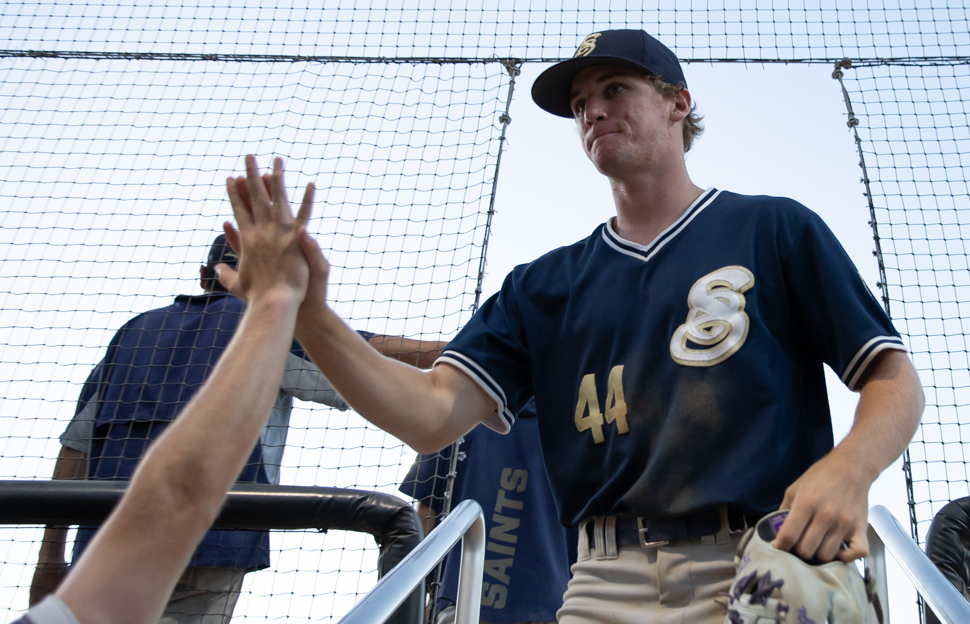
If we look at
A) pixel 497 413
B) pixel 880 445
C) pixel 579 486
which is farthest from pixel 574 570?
pixel 880 445

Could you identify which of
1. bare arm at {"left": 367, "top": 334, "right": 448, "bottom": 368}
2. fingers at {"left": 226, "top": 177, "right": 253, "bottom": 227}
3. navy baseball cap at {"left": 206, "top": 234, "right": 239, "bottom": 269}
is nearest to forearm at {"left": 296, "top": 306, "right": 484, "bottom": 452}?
fingers at {"left": 226, "top": 177, "right": 253, "bottom": 227}

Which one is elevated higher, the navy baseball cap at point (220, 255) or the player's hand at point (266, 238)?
the navy baseball cap at point (220, 255)

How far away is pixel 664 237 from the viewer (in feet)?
5.24

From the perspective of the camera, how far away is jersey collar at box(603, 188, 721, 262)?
1.59 m

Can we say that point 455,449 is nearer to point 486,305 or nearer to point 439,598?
point 439,598

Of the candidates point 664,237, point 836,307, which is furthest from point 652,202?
point 836,307

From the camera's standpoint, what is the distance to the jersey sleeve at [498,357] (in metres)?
1.62

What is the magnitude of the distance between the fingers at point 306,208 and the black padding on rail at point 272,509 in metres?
1.22

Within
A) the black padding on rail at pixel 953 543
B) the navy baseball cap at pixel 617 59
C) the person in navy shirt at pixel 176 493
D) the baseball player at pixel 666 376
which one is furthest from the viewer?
the black padding on rail at pixel 953 543

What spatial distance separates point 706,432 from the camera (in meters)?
1.32

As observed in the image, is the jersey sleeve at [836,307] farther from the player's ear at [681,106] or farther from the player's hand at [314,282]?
the player's hand at [314,282]

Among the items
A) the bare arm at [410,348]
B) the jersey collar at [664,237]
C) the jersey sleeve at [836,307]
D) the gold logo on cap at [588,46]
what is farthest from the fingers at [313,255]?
the bare arm at [410,348]

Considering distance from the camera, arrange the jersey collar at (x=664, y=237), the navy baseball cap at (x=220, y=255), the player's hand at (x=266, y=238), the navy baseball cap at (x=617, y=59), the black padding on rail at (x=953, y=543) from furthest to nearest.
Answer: the navy baseball cap at (x=220, y=255) < the black padding on rail at (x=953, y=543) < the navy baseball cap at (x=617, y=59) < the jersey collar at (x=664, y=237) < the player's hand at (x=266, y=238)

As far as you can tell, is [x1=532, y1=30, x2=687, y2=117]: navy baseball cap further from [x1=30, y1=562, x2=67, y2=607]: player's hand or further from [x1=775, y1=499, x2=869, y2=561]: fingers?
[x1=30, y1=562, x2=67, y2=607]: player's hand
